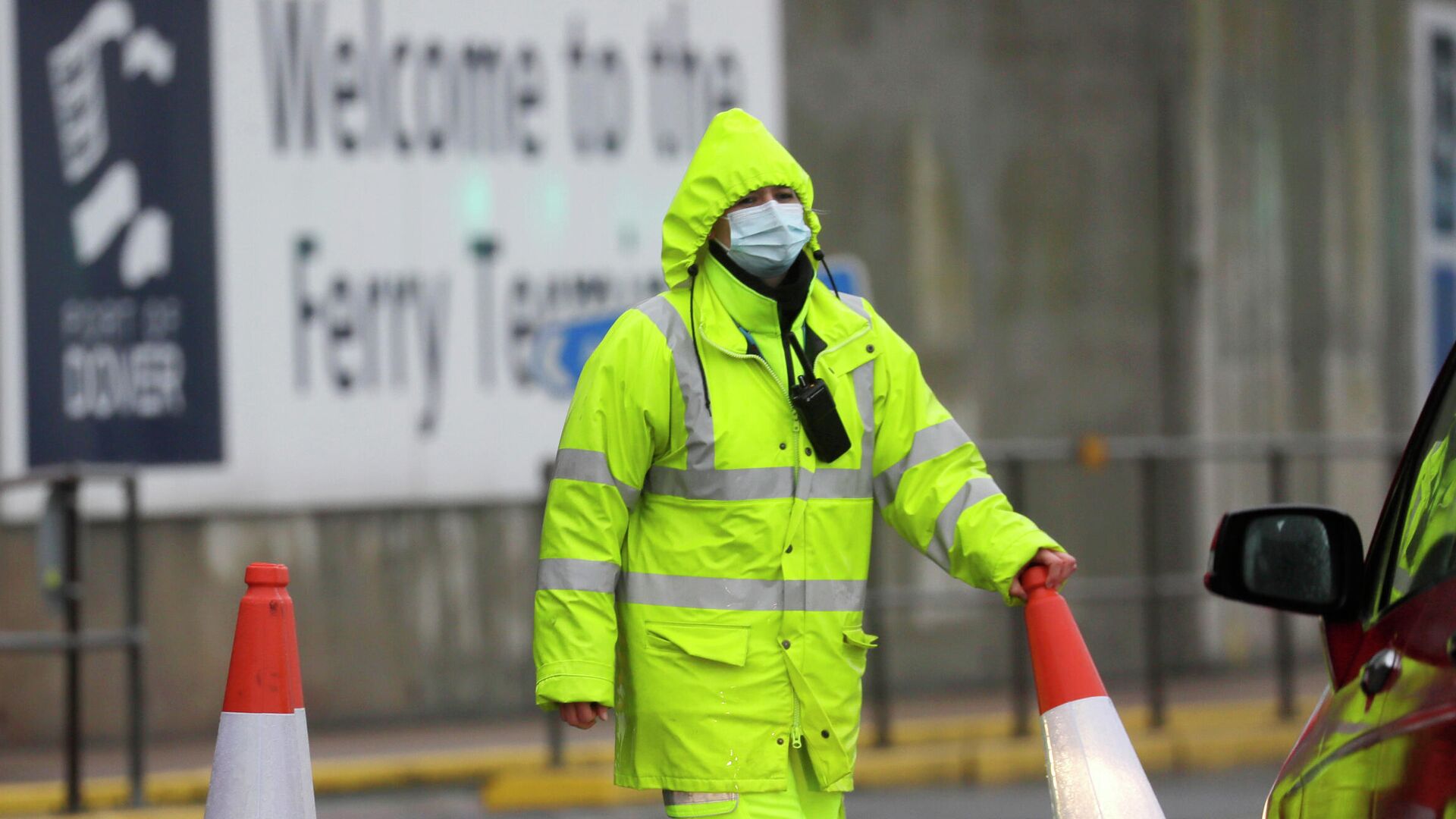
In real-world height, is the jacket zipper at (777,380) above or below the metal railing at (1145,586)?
above

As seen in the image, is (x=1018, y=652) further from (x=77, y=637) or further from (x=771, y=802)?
(x=771, y=802)

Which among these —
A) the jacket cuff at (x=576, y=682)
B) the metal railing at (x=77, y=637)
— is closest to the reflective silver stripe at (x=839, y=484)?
the jacket cuff at (x=576, y=682)

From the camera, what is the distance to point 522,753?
8.88 meters

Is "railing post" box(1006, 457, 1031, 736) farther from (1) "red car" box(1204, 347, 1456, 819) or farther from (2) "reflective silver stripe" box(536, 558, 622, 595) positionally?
(1) "red car" box(1204, 347, 1456, 819)

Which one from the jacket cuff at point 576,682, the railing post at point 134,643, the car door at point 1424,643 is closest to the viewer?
the car door at point 1424,643

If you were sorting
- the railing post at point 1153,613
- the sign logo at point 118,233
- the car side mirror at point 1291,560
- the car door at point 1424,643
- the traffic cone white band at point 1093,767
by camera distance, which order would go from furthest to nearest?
the railing post at point 1153,613 → the sign logo at point 118,233 → the traffic cone white band at point 1093,767 → the car side mirror at point 1291,560 → the car door at point 1424,643

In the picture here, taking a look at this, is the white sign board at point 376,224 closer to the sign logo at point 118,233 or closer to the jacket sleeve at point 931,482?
the sign logo at point 118,233

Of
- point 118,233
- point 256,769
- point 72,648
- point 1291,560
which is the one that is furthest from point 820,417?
point 118,233

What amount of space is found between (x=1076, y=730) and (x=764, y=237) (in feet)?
3.49

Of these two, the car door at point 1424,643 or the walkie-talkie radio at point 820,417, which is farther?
the walkie-talkie radio at point 820,417

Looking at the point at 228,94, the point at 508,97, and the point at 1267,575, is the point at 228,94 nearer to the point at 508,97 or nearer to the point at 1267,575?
the point at 508,97

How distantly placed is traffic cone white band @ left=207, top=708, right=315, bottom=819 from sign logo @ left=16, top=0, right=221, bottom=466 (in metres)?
5.69

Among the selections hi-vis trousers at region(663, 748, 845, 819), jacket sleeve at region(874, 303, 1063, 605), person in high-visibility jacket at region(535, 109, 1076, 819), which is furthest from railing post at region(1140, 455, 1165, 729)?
hi-vis trousers at region(663, 748, 845, 819)

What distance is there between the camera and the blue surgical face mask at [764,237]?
13.5 feet
